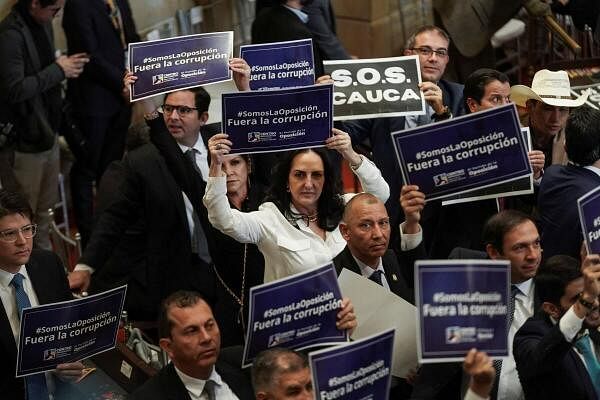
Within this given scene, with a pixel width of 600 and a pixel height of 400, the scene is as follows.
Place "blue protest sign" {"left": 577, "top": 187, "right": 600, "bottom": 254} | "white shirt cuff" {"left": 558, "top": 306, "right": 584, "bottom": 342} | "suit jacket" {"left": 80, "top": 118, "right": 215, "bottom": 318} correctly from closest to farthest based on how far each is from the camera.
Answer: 1. "white shirt cuff" {"left": 558, "top": 306, "right": 584, "bottom": 342}
2. "blue protest sign" {"left": 577, "top": 187, "right": 600, "bottom": 254}
3. "suit jacket" {"left": 80, "top": 118, "right": 215, "bottom": 318}

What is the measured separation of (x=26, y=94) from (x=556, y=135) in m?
3.75

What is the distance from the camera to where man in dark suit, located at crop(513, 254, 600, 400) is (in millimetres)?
6422

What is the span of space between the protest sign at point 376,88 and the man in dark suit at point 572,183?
952mm

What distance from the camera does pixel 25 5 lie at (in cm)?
1012

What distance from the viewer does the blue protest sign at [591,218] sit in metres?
6.79

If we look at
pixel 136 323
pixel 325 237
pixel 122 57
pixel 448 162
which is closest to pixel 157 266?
pixel 136 323

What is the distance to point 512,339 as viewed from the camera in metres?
6.94

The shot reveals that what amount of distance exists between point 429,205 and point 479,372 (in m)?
2.55

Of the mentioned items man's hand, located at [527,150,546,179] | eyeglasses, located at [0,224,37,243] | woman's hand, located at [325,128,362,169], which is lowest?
eyeglasses, located at [0,224,37,243]

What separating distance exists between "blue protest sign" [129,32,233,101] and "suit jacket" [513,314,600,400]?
8.22 feet

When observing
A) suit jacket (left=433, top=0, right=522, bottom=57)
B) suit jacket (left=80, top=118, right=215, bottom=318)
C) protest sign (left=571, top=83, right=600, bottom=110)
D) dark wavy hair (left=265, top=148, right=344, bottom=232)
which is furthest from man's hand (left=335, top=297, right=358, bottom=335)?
suit jacket (left=433, top=0, right=522, bottom=57)

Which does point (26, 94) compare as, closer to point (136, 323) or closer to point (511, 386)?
point (136, 323)

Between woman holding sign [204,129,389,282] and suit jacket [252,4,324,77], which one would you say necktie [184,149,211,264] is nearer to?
woman holding sign [204,129,389,282]

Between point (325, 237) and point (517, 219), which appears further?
point (325, 237)
